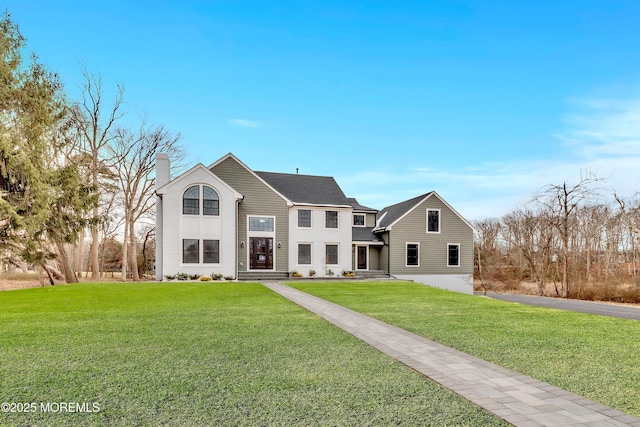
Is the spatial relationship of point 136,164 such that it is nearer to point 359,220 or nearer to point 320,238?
point 320,238

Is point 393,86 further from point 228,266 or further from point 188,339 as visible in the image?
point 188,339

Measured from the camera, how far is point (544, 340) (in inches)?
233

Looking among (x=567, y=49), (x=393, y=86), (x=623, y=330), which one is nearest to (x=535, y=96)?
(x=567, y=49)

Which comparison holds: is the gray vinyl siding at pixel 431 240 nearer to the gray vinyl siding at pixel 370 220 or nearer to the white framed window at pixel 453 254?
the white framed window at pixel 453 254

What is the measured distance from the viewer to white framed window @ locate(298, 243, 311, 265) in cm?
2203

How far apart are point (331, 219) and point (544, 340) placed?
17.3 meters

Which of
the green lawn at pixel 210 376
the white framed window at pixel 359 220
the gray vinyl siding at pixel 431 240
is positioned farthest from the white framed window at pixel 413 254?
the green lawn at pixel 210 376

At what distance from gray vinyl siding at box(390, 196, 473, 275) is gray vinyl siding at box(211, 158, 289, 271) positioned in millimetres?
7156

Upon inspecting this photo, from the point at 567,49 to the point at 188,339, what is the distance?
1727cm

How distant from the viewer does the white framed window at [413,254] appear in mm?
23766

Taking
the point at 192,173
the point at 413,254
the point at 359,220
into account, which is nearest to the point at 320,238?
the point at 359,220

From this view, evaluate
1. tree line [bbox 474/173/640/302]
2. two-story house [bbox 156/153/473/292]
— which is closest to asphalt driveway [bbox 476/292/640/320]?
tree line [bbox 474/173/640/302]

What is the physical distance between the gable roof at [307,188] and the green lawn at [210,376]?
1576cm

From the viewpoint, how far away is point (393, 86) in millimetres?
17250
